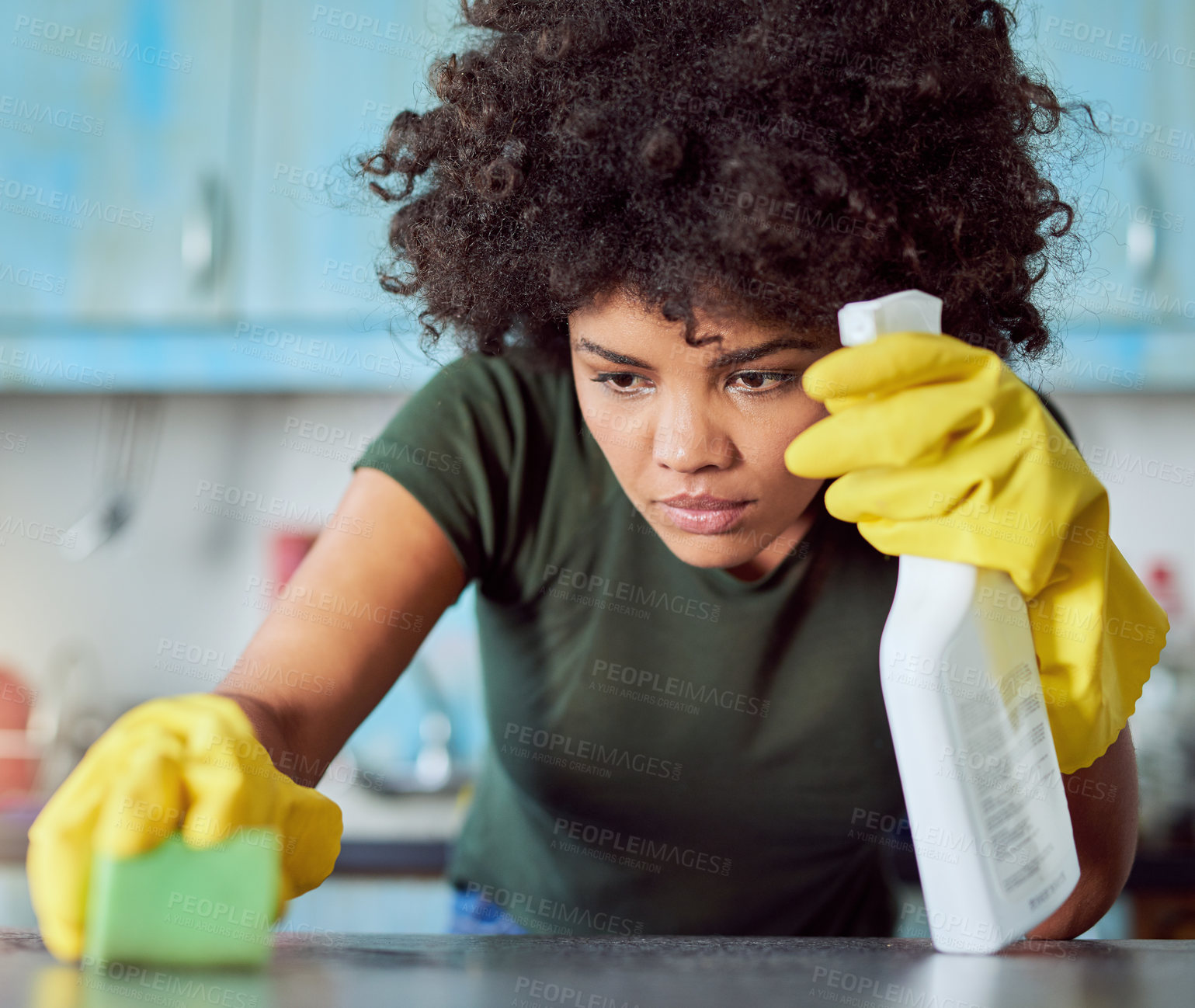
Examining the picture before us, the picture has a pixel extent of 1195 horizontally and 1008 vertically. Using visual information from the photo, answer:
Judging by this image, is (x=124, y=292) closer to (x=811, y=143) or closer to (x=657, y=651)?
(x=657, y=651)

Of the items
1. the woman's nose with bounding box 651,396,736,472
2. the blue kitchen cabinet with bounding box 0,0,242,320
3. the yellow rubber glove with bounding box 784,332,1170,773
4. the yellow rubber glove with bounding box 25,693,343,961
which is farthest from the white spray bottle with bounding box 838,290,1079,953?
the blue kitchen cabinet with bounding box 0,0,242,320

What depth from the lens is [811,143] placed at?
64cm

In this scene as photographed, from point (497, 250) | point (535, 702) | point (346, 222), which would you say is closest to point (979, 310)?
point (497, 250)

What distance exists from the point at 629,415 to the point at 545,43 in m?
0.26

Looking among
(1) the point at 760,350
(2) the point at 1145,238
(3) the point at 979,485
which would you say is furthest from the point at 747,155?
(2) the point at 1145,238

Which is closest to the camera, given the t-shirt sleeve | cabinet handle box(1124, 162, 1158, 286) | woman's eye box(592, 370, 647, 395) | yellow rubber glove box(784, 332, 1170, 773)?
yellow rubber glove box(784, 332, 1170, 773)

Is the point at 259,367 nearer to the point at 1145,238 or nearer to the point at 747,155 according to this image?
the point at 747,155

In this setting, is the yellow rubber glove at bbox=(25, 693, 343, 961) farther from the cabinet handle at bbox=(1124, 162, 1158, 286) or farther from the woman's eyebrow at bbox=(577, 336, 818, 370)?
the cabinet handle at bbox=(1124, 162, 1158, 286)

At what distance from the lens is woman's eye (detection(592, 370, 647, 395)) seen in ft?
2.41

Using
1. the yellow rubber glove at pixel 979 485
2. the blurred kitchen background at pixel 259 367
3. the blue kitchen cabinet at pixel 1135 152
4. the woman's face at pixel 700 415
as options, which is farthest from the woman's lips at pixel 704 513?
the blue kitchen cabinet at pixel 1135 152

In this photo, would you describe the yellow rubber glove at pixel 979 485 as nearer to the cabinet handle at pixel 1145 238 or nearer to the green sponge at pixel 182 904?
the green sponge at pixel 182 904

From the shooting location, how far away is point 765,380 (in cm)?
70

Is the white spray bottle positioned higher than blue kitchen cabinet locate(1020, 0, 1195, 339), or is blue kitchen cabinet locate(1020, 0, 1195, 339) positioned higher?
blue kitchen cabinet locate(1020, 0, 1195, 339)

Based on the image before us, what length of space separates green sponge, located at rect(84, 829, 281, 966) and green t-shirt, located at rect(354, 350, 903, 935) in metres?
0.41
